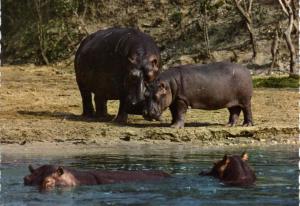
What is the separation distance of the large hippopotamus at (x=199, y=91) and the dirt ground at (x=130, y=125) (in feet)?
0.92

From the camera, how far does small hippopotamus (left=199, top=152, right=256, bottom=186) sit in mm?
8477

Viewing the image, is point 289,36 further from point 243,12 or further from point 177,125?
point 177,125

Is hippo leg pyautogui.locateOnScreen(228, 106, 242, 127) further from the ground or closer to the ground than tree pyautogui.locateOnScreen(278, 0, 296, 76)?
closer to the ground

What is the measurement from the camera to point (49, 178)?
26.5 feet

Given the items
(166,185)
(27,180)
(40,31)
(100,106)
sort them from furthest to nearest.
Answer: (40,31) → (100,106) → (166,185) → (27,180)

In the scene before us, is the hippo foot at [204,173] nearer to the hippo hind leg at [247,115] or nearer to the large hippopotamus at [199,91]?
the large hippopotamus at [199,91]

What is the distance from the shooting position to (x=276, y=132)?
41.5 feet

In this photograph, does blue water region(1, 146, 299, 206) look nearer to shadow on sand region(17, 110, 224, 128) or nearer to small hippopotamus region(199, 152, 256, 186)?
small hippopotamus region(199, 152, 256, 186)

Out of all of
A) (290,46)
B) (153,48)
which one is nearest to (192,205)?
(153,48)

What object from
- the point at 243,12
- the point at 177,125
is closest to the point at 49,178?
the point at 177,125

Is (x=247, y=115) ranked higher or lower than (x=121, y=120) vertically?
higher

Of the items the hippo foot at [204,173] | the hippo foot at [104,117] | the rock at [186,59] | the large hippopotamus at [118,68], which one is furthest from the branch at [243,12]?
the hippo foot at [204,173]

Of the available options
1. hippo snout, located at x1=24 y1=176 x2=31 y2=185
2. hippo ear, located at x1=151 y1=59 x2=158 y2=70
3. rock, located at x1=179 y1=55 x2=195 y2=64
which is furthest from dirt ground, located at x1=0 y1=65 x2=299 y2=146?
rock, located at x1=179 y1=55 x2=195 y2=64

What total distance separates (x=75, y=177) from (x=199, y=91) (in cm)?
489
